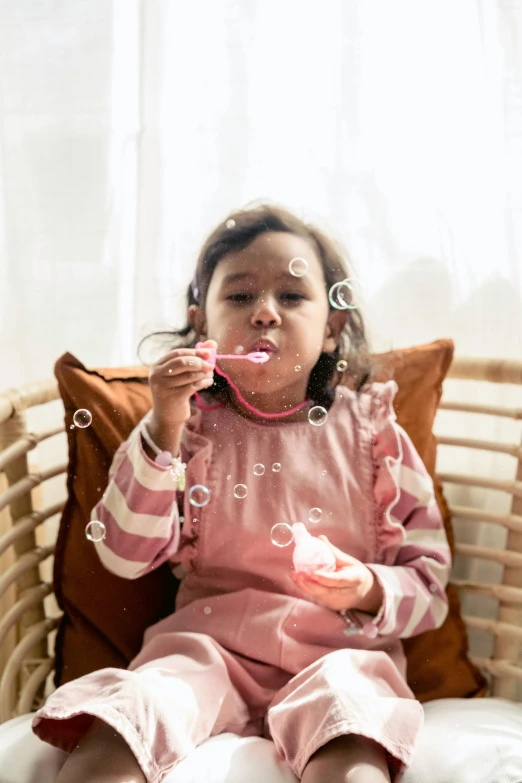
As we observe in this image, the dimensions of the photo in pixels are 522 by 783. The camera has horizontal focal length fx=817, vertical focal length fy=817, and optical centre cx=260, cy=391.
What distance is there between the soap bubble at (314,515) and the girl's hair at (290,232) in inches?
3.8

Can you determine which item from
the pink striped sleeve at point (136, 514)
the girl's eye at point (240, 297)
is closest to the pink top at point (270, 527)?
the pink striped sleeve at point (136, 514)

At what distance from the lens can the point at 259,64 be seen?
2.48ft

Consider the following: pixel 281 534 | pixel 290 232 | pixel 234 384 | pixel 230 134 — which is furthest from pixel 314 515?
pixel 230 134

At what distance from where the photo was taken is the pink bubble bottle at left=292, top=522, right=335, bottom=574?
710 millimetres

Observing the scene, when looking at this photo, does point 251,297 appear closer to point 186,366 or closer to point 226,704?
point 186,366

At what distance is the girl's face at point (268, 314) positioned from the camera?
705 mm

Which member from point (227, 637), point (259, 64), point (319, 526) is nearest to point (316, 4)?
point (259, 64)

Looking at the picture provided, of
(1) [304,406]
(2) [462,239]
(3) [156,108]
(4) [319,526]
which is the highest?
(3) [156,108]

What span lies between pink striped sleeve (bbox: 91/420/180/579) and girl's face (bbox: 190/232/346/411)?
0.11m

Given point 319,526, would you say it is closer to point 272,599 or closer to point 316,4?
point 272,599

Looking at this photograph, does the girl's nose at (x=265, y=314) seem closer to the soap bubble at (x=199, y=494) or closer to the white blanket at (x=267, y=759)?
the soap bubble at (x=199, y=494)

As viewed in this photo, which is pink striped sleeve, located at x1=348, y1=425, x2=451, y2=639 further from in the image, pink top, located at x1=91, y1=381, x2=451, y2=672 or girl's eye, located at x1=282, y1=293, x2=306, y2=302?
girl's eye, located at x1=282, y1=293, x2=306, y2=302

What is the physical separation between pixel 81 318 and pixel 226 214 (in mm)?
176

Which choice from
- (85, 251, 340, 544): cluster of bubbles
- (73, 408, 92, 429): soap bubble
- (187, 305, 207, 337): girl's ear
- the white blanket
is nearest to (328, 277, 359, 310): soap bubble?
(85, 251, 340, 544): cluster of bubbles
